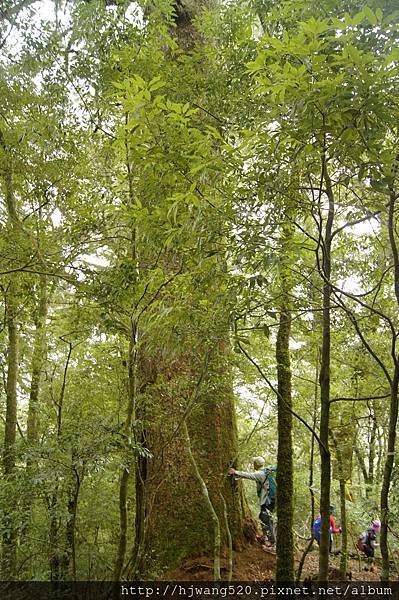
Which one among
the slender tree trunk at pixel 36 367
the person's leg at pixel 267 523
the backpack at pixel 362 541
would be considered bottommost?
the backpack at pixel 362 541

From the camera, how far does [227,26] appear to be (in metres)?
4.12

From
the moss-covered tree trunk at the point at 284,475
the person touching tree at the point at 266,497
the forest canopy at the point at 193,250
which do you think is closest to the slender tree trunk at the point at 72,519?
the forest canopy at the point at 193,250

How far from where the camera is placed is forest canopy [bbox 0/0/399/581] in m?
2.27

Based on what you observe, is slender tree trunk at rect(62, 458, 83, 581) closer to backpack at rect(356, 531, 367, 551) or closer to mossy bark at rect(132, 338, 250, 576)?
mossy bark at rect(132, 338, 250, 576)

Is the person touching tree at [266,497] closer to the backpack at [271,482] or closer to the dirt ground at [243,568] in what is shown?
the backpack at [271,482]

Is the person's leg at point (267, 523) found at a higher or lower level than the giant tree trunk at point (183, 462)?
lower

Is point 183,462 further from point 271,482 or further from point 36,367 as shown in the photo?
point 36,367

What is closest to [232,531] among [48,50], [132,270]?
[132,270]

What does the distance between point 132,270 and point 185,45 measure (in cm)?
445

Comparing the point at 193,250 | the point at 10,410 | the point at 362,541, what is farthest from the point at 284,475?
the point at 10,410

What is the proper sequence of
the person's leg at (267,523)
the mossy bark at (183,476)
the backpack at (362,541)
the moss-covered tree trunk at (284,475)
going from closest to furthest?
the moss-covered tree trunk at (284,475) < the mossy bark at (183,476) < the person's leg at (267,523) < the backpack at (362,541)

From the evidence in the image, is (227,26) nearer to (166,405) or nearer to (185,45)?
(185,45)

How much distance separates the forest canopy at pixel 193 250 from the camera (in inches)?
89.5

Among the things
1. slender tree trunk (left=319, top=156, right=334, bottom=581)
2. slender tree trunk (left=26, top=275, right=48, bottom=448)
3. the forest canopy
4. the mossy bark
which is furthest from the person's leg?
slender tree trunk (left=319, top=156, right=334, bottom=581)
